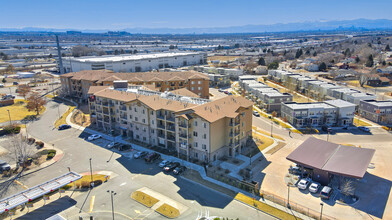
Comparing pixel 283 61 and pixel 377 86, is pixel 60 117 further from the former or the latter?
pixel 283 61

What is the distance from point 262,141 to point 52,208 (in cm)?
4020

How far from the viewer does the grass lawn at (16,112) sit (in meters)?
79.3

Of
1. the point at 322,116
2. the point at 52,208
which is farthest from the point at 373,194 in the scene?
the point at 52,208

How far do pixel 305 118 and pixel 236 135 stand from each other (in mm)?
25884

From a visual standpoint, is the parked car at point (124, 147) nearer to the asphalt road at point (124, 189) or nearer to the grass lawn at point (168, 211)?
the asphalt road at point (124, 189)

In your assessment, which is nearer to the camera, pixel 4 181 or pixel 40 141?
pixel 4 181

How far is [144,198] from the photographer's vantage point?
39.7 m

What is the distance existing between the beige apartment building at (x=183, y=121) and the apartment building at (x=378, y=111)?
120ft

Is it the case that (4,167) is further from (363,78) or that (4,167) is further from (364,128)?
(363,78)

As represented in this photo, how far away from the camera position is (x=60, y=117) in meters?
79.2

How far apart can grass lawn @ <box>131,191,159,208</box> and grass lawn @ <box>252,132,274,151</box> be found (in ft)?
82.2

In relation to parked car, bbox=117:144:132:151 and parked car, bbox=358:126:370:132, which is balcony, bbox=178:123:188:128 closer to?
parked car, bbox=117:144:132:151

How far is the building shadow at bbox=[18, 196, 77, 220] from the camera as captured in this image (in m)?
36.1

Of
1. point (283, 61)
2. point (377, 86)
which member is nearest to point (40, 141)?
point (377, 86)
